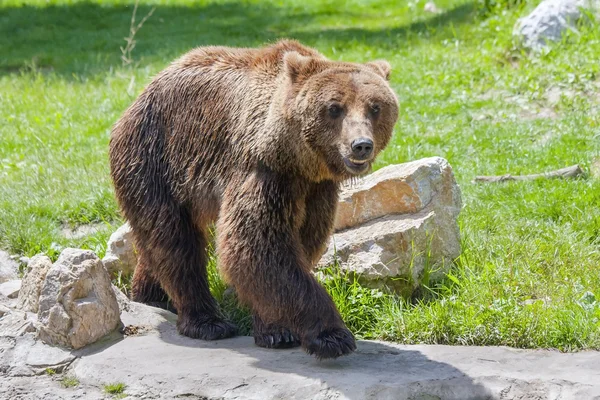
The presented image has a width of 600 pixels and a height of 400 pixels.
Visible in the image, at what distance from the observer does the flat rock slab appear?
4.62m

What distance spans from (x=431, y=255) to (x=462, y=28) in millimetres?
7174

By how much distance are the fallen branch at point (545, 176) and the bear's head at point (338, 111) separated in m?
2.79

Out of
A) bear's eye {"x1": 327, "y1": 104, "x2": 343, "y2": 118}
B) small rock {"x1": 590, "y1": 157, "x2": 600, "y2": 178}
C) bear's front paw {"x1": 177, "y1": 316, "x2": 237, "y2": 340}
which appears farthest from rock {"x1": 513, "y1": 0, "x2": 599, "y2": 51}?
bear's front paw {"x1": 177, "y1": 316, "x2": 237, "y2": 340}

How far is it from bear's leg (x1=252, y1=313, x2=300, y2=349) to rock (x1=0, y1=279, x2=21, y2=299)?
6.17 ft

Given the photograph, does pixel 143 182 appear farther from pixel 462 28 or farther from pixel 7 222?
pixel 462 28

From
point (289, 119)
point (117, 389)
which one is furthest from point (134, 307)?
point (289, 119)

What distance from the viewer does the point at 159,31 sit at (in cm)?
1514

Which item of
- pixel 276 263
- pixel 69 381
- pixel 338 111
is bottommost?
pixel 69 381

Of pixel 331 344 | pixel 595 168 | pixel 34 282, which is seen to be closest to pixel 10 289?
pixel 34 282

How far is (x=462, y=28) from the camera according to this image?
1265cm

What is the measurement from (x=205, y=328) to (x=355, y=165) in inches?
60.5

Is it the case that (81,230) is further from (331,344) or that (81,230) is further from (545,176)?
(545,176)

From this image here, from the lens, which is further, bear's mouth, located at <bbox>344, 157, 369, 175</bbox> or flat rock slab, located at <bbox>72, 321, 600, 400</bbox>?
bear's mouth, located at <bbox>344, 157, 369, 175</bbox>

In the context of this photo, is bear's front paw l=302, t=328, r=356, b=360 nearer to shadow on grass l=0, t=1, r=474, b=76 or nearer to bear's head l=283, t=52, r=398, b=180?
bear's head l=283, t=52, r=398, b=180
